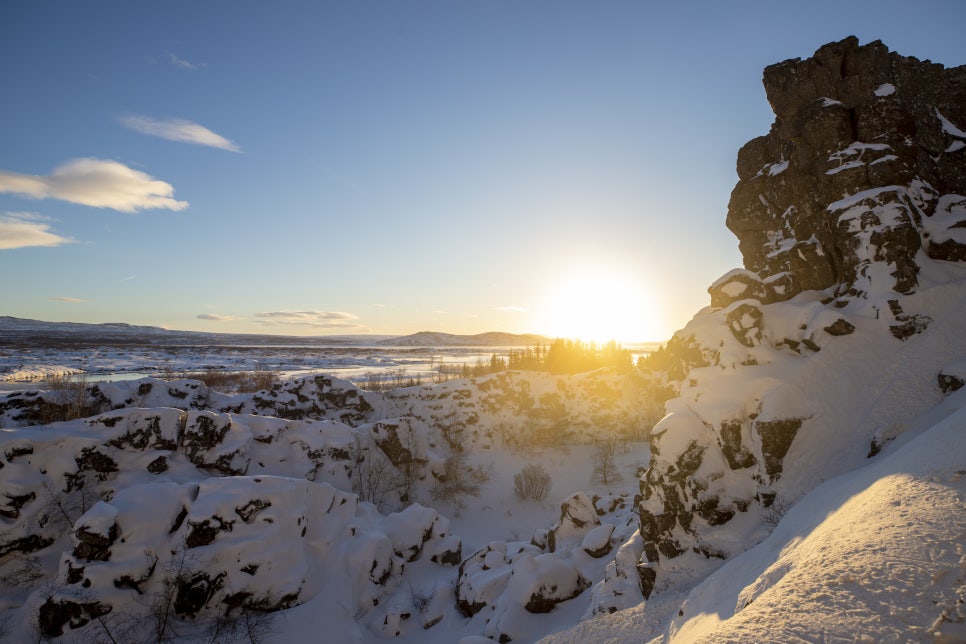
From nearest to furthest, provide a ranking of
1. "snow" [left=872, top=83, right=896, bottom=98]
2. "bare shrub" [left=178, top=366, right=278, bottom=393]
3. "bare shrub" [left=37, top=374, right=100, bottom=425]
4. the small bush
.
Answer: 1. "snow" [left=872, top=83, right=896, bottom=98]
2. "bare shrub" [left=37, top=374, right=100, bottom=425]
3. the small bush
4. "bare shrub" [left=178, top=366, right=278, bottom=393]

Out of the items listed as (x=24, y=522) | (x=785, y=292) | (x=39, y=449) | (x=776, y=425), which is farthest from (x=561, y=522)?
(x=39, y=449)

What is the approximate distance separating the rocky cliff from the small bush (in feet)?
75.0

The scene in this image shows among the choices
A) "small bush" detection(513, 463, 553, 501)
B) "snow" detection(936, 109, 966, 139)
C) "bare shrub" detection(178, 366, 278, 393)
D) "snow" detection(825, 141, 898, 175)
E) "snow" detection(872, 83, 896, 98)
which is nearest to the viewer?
"snow" detection(825, 141, 898, 175)

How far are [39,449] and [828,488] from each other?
96.2 ft

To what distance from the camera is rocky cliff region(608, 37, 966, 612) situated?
10.5m

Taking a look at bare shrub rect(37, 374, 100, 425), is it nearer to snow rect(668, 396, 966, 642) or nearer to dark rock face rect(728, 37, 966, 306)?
snow rect(668, 396, 966, 642)

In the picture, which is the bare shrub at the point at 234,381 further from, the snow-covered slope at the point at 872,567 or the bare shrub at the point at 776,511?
the snow-covered slope at the point at 872,567

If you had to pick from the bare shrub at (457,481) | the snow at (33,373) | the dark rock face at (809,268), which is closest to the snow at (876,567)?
the dark rock face at (809,268)

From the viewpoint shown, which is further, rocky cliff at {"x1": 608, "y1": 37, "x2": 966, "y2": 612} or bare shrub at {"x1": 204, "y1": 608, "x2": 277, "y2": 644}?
bare shrub at {"x1": 204, "y1": 608, "x2": 277, "y2": 644}

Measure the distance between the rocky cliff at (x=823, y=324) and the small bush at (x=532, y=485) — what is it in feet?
75.0

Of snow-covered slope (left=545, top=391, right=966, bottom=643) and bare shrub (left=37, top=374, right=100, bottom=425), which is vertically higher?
snow-covered slope (left=545, top=391, right=966, bottom=643)

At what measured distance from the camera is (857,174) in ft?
44.1

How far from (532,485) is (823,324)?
28.0m

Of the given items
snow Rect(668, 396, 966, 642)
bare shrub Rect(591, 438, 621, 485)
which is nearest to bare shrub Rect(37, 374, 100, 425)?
snow Rect(668, 396, 966, 642)
